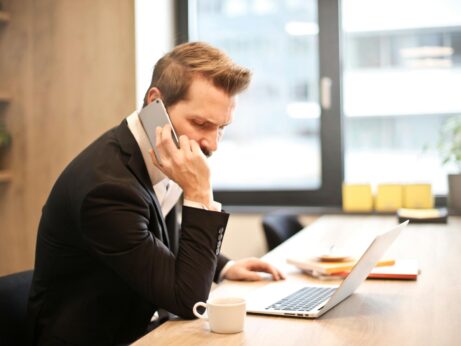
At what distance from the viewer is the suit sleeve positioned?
4.63 ft

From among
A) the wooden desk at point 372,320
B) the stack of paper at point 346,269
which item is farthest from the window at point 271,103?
the stack of paper at point 346,269

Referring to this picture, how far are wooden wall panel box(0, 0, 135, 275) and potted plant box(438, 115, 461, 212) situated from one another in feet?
5.59

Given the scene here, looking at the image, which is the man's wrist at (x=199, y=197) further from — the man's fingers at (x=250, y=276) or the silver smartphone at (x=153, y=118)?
the man's fingers at (x=250, y=276)

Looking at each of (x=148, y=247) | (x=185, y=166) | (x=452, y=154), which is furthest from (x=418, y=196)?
(x=148, y=247)

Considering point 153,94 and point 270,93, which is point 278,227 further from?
point 153,94

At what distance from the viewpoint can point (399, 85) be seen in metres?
3.74

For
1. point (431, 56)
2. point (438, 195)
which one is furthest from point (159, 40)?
point (438, 195)

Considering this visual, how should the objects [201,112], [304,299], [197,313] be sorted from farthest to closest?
[201,112], [304,299], [197,313]

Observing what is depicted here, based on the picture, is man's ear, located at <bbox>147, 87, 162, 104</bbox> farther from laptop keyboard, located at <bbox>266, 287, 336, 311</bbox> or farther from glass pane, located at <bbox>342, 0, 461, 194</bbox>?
glass pane, located at <bbox>342, 0, 461, 194</bbox>

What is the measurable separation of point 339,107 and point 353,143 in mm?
228

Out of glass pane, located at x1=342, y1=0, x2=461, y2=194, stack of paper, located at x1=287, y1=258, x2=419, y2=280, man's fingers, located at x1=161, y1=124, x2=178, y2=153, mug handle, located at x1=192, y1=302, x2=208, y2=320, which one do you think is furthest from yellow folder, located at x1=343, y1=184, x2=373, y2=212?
mug handle, located at x1=192, y1=302, x2=208, y2=320

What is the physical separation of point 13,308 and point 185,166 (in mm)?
522

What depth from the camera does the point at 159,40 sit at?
3.76 metres

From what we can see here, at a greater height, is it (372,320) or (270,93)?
(270,93)
